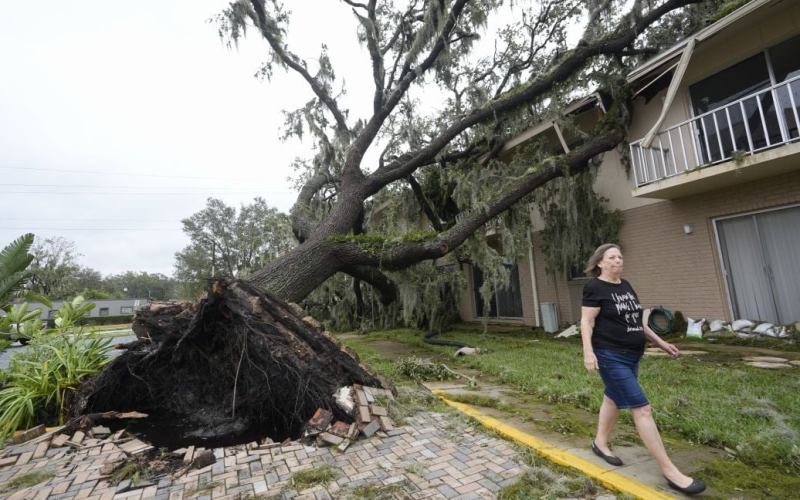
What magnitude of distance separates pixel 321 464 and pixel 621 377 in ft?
6.81

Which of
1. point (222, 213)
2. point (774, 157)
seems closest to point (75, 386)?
point (774, 157)

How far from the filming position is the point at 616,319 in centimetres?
233

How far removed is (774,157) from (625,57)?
4.61 meters

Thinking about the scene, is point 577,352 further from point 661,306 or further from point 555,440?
point 555,440

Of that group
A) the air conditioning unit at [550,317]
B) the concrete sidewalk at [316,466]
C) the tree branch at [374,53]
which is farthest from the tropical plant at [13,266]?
the air conditioning unit at [550,317]

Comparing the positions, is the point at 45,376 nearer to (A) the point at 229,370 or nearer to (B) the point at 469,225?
(A) the point at 229,370

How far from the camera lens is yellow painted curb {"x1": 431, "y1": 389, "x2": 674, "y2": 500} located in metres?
2.01

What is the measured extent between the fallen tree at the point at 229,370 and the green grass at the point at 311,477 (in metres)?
0.80

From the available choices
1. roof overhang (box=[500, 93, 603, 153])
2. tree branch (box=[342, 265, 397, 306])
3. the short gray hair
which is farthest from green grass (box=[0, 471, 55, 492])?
roof overhang (box=[500, 93, 603, 153])

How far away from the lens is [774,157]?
5133 mm

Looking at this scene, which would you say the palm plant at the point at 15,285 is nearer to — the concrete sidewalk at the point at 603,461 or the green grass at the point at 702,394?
the concrete sidewalk at the point at 603,461

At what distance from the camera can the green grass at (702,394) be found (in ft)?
7.96

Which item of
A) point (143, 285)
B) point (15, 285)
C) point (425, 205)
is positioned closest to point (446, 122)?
point (425, 205)

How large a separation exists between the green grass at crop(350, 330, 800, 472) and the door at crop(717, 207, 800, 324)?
2.00 meters
